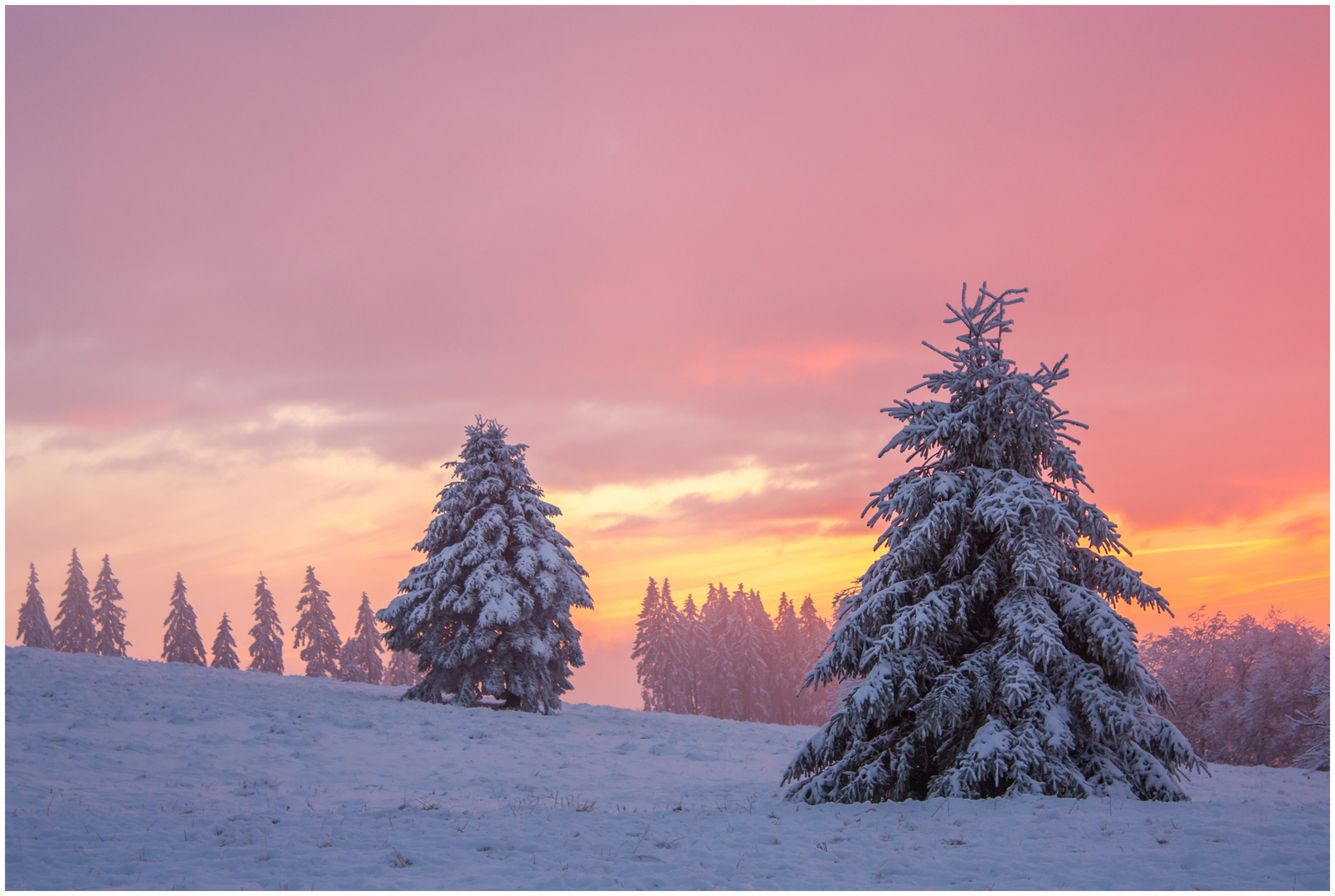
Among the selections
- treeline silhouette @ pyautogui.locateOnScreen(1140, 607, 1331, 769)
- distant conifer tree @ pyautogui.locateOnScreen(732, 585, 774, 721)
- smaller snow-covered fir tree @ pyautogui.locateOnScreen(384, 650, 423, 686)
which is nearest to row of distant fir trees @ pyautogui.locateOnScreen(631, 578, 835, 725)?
distant conifer tree @ pyautogui.locateOnScreen(732, 585, 774, 721)

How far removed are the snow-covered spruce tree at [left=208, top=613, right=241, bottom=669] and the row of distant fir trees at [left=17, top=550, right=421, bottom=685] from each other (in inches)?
2.3

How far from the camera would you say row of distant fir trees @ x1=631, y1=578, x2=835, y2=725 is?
68.8 metres

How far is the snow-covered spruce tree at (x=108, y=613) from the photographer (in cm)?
6303

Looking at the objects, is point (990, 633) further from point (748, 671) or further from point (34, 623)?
point (34, 623)

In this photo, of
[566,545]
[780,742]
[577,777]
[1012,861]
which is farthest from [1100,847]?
[566,545]

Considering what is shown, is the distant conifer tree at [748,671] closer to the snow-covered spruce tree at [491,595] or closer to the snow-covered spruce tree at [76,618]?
the snow-covered spruce tree at [491,595]

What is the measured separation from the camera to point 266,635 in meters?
64.4

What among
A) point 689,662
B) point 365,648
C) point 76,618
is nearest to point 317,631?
point 365,648

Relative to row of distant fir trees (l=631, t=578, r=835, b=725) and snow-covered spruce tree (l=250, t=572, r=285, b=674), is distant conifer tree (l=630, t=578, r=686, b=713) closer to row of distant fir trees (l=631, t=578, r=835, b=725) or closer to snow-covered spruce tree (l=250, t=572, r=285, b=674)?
row of distant fir trees (l=631, t=578, r=835, b=725)

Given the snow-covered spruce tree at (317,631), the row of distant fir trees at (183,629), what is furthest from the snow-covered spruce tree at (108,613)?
the snow-covered spruce tree at (317,631)

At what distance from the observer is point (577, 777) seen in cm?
1798

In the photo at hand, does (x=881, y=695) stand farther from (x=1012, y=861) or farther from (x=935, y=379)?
(x=935, y=379)

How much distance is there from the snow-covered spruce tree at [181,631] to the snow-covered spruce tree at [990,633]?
63.5 meters

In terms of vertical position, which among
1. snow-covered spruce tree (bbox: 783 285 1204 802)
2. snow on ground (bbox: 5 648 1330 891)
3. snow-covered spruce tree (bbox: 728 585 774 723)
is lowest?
snow-covered spruce tree (bbox: 728 585 774 723)
